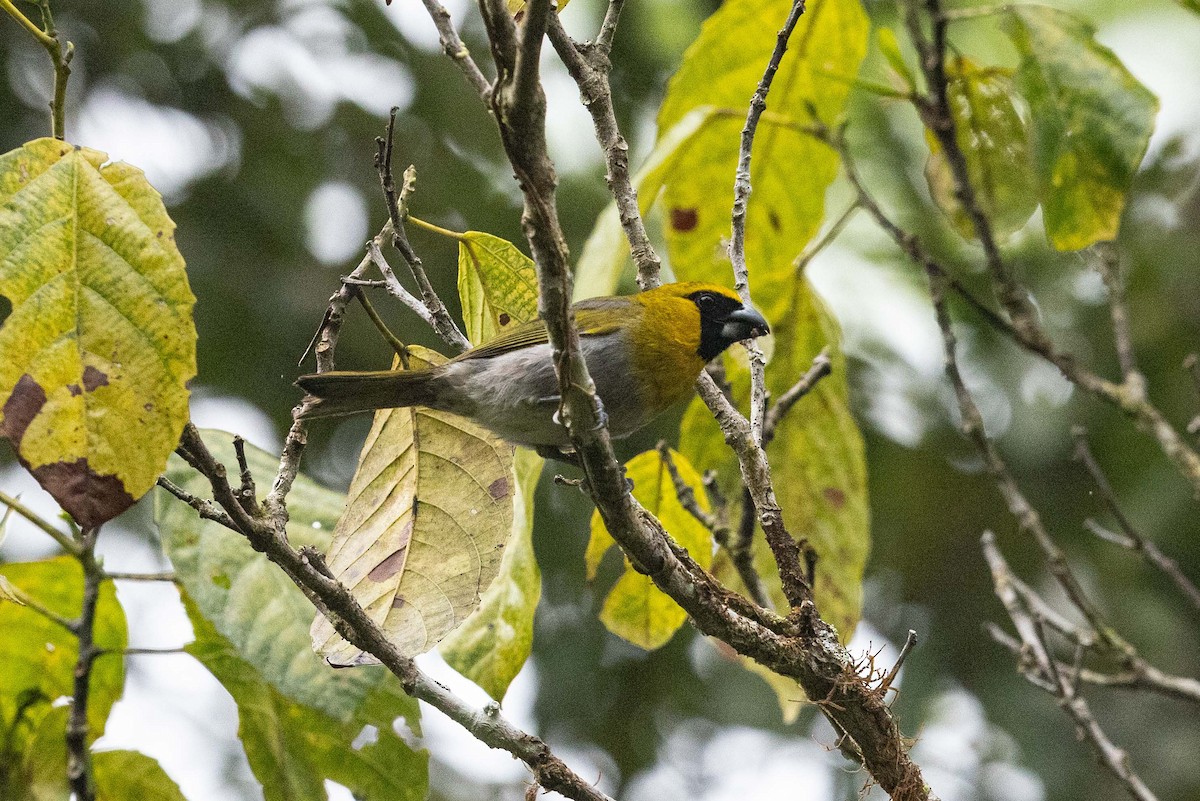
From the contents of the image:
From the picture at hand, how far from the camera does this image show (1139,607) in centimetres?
559

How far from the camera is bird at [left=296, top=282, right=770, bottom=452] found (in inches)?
111

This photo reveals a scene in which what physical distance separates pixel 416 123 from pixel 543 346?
3.33m

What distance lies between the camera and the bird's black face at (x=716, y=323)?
335 centimetres

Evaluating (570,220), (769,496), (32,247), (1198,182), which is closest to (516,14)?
(32,247)

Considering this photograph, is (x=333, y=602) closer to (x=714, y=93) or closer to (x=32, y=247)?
(x=32, y=247)

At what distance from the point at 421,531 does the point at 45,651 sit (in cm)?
111

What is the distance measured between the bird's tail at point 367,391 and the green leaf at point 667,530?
1.65ft

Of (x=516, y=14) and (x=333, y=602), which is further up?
(x=516, y=14)

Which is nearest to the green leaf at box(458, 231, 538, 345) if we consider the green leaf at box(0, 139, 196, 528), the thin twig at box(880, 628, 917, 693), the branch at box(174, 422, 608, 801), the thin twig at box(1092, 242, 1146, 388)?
the branch at box(174, 422, 608, 801)

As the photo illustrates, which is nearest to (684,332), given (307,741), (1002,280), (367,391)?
(1002,280)

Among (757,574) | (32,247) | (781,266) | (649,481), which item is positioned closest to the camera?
(32,247)

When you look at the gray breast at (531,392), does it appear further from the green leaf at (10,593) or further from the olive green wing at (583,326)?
the green leaf at (10,593)

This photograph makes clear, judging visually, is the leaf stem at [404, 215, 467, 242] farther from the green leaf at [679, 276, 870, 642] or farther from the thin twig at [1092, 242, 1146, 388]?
the thin twig at [1092, 242, 1146, 388]

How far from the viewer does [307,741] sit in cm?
274
